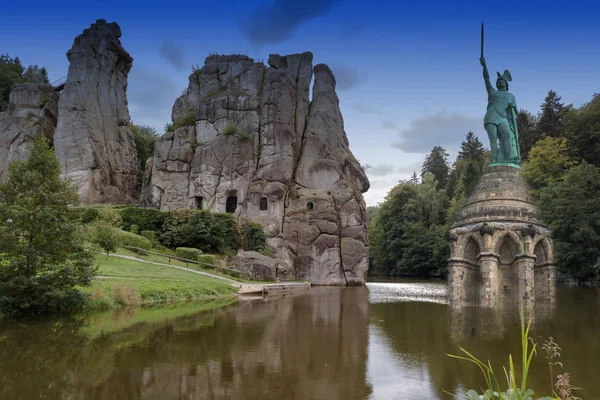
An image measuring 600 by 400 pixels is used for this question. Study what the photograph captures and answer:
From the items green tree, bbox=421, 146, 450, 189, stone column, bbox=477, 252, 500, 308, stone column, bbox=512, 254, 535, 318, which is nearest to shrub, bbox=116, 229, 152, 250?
stone column, bbox=477, 252, 500, 308

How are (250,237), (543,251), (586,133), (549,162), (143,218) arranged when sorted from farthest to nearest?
1. (586,133)
2. (549,162)
3. (250,237)
4. (143,218)
5. (543,251)

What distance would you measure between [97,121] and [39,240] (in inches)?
1554

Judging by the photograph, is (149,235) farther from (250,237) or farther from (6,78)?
(6,78)

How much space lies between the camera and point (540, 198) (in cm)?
4425

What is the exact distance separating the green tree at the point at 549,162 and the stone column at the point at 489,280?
115ft

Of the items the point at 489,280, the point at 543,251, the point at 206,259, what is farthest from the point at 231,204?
the point at 543,251

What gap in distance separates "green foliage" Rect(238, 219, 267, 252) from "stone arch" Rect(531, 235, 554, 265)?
28343 mm

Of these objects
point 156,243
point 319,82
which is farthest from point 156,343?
point 319,82

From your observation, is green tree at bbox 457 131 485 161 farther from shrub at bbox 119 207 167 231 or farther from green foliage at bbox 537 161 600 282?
shrub at bbox 119 207 167 231

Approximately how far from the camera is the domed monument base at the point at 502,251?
50.0 ft

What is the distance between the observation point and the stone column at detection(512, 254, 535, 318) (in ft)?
48.6

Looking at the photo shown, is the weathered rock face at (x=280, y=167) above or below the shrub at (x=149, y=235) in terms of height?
above

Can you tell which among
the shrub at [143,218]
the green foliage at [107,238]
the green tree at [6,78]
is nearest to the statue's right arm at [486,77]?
the green foliage at [107,238]

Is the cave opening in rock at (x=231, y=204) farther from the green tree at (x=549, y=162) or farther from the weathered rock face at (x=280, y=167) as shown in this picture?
the green tree at (x=549, y=162)
